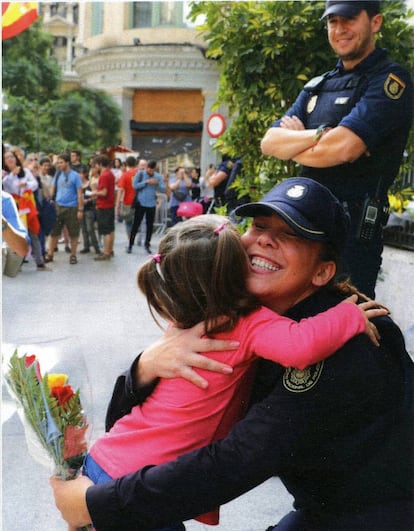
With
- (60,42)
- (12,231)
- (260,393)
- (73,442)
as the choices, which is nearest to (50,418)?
(73,442)

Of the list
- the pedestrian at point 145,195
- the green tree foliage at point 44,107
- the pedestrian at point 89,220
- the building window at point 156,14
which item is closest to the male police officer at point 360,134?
the pedestrian at point 89,220

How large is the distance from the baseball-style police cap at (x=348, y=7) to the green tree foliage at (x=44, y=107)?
18.8 m

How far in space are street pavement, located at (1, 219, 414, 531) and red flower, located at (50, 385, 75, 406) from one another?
126 centimetres

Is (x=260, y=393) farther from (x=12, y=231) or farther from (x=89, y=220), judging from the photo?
(x=89, y=220)

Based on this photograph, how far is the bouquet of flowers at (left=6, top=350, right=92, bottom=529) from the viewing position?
1879 millimetres

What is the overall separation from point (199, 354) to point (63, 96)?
81.0 ft

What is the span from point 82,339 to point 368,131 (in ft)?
13.6

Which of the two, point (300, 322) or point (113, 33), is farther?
point (113, 33)

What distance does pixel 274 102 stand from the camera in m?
4.29

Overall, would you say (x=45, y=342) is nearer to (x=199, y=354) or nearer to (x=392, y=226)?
(x=392, y=226)

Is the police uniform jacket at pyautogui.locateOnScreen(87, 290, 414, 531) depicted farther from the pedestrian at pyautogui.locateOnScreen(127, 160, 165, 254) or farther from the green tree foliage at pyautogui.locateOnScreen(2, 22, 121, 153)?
the green tree foliage at pyautogui.locateOnScreen(2, 22, 121, 153)

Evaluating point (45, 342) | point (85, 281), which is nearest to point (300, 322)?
point (45, 342)

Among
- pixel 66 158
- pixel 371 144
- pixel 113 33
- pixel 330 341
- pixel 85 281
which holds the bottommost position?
pixel 85 281

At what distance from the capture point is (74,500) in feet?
5.75
